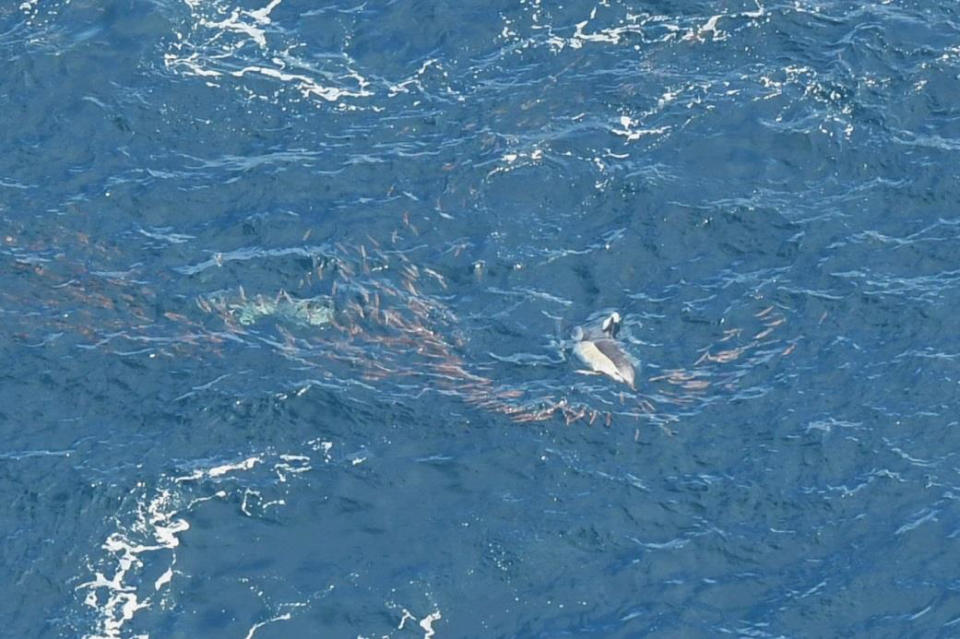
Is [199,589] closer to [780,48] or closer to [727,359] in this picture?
[727,359]

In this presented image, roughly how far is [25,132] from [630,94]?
3252 centimetres

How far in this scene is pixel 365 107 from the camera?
8769 centimetres

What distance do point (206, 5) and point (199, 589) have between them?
127 feet

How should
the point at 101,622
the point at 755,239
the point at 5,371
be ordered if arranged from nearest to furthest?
the point at 101,622
the point at 5,371
the point at 755,239

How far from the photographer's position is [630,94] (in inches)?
3484

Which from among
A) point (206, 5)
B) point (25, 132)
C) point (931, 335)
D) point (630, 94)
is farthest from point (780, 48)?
point (25, 132)

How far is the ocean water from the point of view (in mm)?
68625

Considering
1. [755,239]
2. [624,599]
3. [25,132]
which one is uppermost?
[25,132]

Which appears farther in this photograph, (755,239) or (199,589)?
(755,239)

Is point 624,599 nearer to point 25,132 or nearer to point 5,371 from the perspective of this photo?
point 5,371

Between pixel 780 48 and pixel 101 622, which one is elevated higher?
pixel 780 48

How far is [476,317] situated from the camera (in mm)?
78312

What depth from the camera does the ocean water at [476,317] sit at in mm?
68625

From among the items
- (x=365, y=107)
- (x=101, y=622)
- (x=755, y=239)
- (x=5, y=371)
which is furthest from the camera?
(x=365, y=107)
